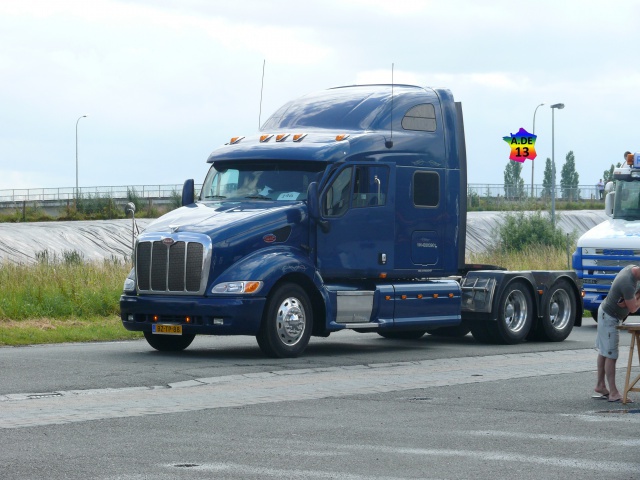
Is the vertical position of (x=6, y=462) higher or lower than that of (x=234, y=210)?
lower

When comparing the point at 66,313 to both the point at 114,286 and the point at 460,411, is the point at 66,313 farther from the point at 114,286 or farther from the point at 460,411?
the point at 460,411

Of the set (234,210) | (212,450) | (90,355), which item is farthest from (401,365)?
(212,450)

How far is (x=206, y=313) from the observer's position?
16.5 meters

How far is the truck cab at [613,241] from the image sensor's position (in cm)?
2402

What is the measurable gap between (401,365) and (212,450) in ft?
24.2

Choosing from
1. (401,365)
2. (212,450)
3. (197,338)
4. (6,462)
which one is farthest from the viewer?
(197,338)

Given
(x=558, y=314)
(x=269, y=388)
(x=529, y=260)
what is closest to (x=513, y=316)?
(x=558, y=314)

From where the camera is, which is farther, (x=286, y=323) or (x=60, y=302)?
(x=60, y=302)

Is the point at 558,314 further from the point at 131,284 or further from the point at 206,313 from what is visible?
the point at 131,284

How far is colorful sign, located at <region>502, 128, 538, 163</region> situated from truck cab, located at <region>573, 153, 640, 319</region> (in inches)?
2038

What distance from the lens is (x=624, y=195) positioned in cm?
2514

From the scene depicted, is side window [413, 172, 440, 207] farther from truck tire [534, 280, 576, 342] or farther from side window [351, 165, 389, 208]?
truck tire [534, 280, 576, 342]

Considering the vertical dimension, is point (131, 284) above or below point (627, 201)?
below

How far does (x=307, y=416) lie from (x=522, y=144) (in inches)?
2669
